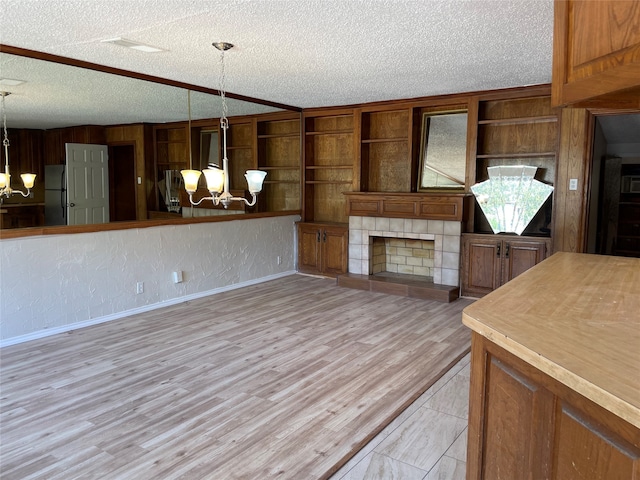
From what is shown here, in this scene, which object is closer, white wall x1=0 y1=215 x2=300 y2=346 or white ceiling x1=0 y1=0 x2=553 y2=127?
white ceiling x1=0 y1=0 x2=553 y2=127

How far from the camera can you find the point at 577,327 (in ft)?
4.63

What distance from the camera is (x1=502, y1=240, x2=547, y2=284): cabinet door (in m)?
5.21

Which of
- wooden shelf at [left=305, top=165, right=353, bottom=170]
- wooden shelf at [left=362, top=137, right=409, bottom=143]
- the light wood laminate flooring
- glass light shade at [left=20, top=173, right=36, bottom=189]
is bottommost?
the light wood laminate flooring

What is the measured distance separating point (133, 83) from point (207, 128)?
5.30 feet

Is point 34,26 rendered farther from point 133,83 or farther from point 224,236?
point 224,236

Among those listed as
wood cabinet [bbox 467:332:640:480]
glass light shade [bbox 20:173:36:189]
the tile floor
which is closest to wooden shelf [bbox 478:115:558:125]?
the tile floor

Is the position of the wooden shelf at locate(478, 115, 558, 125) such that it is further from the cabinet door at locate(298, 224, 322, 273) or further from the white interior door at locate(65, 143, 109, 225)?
the white interior door at locate(65, 143, 109, 225)

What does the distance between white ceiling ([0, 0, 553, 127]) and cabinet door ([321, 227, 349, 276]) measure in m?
2.21

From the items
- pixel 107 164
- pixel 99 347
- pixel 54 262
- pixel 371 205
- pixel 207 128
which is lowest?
pixel 99 347

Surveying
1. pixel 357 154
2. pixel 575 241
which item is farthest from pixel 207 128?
pixel 575 241

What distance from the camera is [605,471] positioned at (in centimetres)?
104

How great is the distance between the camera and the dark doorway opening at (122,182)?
17.8 ft

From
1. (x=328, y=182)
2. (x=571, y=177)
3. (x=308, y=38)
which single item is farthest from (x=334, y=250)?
(x=308, y=38)

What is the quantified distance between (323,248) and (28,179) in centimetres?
375
